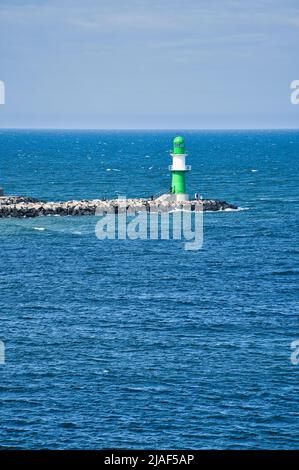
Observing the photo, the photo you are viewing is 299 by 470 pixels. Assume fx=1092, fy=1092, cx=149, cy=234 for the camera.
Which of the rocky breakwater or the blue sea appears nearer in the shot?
the blue sea

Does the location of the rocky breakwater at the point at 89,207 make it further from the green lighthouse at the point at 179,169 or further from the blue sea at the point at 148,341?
the blue sea at the point at 148,341

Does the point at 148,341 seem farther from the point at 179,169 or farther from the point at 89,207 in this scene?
the point at 179,169

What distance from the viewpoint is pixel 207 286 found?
256 feet

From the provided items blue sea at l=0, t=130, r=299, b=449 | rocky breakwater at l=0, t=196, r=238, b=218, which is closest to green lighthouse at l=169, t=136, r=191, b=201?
rocky breakwater at l=0, t=196, r=238, b=218

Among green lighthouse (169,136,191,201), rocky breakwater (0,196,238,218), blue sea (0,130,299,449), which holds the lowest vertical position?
blue sea (0,130,299,449)

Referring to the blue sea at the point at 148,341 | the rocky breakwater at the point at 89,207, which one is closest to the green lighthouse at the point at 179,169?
the rocky breakwater at the point at 89,207

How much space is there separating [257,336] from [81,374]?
11886mm

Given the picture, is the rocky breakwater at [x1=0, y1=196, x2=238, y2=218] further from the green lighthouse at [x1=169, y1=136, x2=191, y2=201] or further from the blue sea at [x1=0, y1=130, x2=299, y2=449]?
the blue sea at [x1=0, y1=130, x2=299, y2=449]

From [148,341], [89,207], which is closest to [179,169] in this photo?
→ [89,207]

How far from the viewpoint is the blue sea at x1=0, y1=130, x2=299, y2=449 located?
159ft

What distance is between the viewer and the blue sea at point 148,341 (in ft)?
159

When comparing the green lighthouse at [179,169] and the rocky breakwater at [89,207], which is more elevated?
the green lighthouse at [179,169]

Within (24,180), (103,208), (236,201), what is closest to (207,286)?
(103,208)

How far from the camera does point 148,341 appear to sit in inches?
2419
